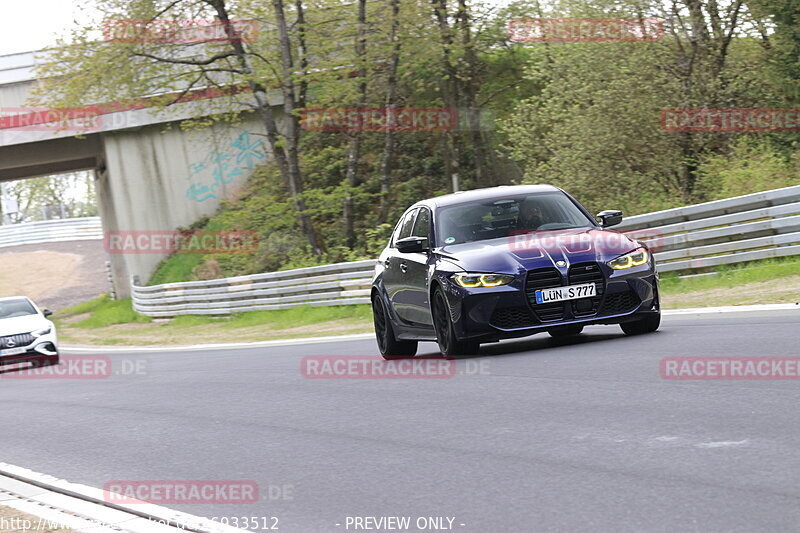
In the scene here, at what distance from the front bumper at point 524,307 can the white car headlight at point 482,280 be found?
0.16 ft

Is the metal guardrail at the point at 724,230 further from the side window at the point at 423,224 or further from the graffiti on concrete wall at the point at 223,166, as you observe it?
the graffiti on concrete wall at the point at 223,166

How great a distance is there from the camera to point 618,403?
26.5ft

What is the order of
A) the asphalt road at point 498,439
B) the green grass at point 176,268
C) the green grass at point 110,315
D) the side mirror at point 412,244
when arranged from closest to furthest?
the asphalt road at point 498,439, the side mirror at point 412,244, the green grass at point 110,315, the green grass at point 176,268

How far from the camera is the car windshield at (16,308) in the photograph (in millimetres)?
23578

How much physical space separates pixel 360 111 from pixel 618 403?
27.2 m

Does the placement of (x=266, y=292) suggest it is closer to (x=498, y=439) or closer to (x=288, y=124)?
(x=288, y=124)

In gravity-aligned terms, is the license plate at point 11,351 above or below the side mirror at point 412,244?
below

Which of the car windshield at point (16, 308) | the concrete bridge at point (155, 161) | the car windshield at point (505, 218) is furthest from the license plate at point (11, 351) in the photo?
the concrete bridge at point (155, 161)

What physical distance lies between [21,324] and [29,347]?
55cm

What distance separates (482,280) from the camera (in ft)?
36.1

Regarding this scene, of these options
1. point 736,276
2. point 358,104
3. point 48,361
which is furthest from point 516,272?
point 358,104

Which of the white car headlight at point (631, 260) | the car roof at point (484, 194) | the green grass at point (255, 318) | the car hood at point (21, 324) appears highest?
the car roof at point (484, 194)

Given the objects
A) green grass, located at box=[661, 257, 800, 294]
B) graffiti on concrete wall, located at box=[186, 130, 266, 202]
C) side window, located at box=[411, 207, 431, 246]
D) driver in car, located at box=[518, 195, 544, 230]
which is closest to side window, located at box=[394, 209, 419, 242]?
side window, located at box=[411, 207, 431, 246]

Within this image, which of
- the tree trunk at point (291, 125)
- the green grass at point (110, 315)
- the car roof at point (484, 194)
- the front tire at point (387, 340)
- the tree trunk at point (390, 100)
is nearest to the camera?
the car roof at point (484, 194)
